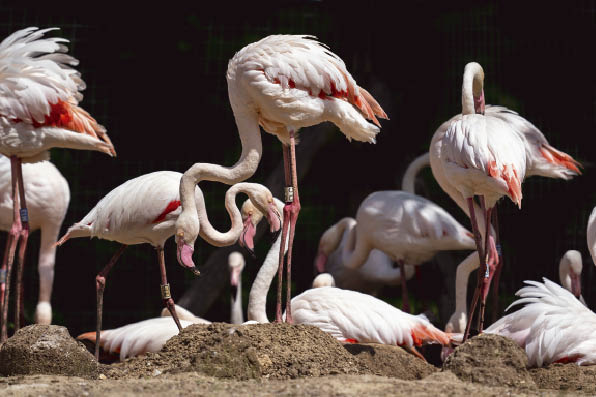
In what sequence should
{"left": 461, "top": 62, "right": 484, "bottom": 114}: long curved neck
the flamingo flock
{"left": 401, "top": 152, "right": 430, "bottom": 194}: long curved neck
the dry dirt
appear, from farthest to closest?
{"left": 401, "top": 152, "right": 430, "bottom": 194}: long curved neck < {"left": 461, "top": 62, "right": 484, "bottom": 114}: long curved neck < the flamingo flock < the dry dirt

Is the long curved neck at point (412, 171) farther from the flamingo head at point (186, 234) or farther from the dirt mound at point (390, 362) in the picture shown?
the flamingo head at point (186, 234)

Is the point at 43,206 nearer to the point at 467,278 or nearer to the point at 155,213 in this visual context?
the point at 155,213

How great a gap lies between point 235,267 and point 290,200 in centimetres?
192

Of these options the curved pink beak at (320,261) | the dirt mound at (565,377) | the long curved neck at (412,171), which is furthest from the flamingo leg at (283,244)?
the curved pink beak at (320,261)

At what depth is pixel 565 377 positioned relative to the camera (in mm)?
4633

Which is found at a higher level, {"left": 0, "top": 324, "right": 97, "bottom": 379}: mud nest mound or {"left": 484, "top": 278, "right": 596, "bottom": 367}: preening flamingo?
{"left": 0, "top": 324, "right": 97, "bottom": 379}: mud nest mound

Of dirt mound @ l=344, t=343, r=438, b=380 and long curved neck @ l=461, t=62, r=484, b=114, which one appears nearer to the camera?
dirt mound @ l=344, t=343, r=438, b=380

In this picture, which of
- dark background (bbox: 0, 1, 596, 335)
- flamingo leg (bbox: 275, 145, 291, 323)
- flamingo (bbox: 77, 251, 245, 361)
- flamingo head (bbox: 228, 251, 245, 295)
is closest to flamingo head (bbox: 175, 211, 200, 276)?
flamingo leg (bbox: 275, 145, 291, 323)

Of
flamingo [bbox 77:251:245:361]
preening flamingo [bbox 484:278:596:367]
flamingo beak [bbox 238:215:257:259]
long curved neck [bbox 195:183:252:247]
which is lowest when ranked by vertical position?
flamingo [bbox 77:251:245:361]

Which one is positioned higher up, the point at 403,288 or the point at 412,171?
the point at 412,171

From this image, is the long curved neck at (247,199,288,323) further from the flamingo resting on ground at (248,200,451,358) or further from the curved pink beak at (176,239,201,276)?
the curved pink beak at (176,239,201,276)

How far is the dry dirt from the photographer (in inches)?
134

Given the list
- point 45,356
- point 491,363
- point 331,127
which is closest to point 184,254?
point 45,356

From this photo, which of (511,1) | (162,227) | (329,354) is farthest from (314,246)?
(329,354)
